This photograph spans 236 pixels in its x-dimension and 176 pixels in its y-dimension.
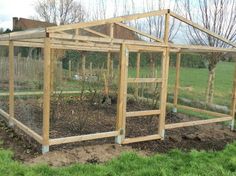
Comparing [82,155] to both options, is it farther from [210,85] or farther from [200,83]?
[200,83]

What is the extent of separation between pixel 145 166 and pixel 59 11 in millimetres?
22876

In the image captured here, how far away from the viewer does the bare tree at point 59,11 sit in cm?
2427

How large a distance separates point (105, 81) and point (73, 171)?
562 cm

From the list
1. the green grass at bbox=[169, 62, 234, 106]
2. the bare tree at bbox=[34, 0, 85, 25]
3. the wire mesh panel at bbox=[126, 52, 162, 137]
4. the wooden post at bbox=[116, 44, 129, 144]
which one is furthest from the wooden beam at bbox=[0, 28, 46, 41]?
the bare tree at bbox=[34, 0, 85, 25]

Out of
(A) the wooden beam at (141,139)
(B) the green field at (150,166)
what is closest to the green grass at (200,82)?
(A) the wooden beam at (141,139)

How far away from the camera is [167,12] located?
6488 millimetres

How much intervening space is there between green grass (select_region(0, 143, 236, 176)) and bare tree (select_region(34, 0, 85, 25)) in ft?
61.3

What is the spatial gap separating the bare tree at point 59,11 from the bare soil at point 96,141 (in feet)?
52.0

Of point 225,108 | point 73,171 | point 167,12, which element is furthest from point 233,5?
point 73,171

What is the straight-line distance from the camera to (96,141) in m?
6.32

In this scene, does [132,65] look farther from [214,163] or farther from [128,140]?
[214,163]

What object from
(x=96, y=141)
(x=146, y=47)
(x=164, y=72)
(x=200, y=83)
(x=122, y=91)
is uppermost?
→ (x=146, y=47)

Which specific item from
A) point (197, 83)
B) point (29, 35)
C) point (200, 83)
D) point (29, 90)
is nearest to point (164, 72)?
point (29, 35)

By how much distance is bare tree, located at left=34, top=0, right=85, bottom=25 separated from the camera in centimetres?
2427
